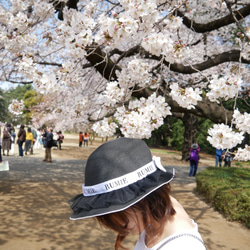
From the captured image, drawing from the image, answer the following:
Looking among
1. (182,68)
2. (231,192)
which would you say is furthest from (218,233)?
(182,68)

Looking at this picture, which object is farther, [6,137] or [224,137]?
[6,137]

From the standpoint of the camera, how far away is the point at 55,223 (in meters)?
4.97

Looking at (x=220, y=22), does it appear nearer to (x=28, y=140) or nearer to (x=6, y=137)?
(x=6, y=137)

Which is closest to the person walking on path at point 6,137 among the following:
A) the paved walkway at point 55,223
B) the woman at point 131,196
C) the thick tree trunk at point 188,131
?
the paved walkway at point 55,223

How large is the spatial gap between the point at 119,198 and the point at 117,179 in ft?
0.22

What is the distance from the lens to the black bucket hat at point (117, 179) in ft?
3.16

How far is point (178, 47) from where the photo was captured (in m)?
3.84

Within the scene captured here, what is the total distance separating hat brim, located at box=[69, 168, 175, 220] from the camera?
947 millimetres

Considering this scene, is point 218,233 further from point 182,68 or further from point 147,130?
point 182,68

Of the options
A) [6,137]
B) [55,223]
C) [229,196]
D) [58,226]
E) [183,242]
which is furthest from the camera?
[6,137]

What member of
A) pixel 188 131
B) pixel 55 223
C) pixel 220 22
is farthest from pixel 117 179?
pixel 188 131

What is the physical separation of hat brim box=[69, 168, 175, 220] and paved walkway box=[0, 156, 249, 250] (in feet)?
11.3

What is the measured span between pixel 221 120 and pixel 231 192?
181 cm

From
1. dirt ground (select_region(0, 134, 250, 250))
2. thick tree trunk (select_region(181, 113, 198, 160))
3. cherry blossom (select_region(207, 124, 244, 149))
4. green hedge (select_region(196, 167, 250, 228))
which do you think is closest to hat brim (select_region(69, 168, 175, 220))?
cherry blossom (select_region(207, 124, 244, 149))
